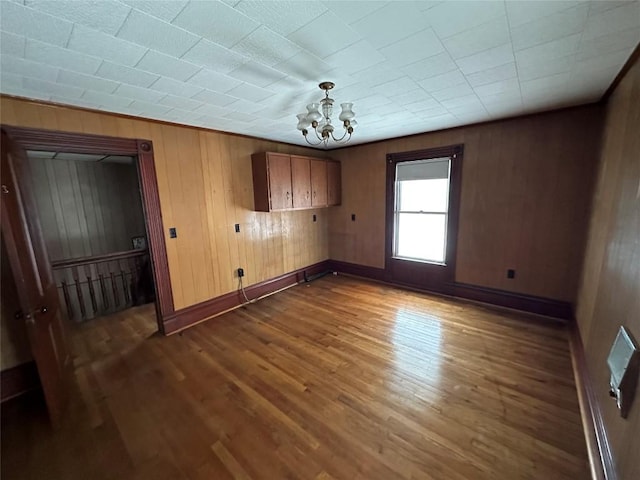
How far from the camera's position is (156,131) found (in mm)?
2885

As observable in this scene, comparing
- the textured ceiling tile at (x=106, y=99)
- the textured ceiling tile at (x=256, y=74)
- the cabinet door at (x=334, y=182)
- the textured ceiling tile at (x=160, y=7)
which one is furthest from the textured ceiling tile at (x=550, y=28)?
the cabinet door at (x=334, y=182)

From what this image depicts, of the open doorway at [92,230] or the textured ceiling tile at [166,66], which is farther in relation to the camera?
the open doorway at [92,230]

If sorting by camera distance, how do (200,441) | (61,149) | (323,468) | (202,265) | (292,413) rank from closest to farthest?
(323,468)
(200,441)
(292,413)
(61,149)
(202,265)

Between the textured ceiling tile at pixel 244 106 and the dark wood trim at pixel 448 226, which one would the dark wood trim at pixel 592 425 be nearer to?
the dark wood trim at pixel 448 226

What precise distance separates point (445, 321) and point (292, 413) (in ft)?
7.19

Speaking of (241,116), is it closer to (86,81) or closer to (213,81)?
(213,81)

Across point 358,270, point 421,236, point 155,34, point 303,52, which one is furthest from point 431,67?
point 358,270

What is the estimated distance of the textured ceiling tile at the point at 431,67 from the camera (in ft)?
5.64

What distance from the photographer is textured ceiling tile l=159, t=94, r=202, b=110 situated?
7.40 ft

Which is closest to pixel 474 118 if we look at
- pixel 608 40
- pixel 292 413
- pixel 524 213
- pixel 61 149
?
pixel 524 213

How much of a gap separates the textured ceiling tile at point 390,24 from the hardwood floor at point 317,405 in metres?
2.46

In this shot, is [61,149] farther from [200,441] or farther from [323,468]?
[323,468]

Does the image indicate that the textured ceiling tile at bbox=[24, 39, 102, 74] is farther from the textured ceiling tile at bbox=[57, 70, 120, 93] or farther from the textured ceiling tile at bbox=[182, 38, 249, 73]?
the textured ceiling tile at bbox=[182, 38, 249, 73]

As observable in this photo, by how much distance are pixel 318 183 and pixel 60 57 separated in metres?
3.30
